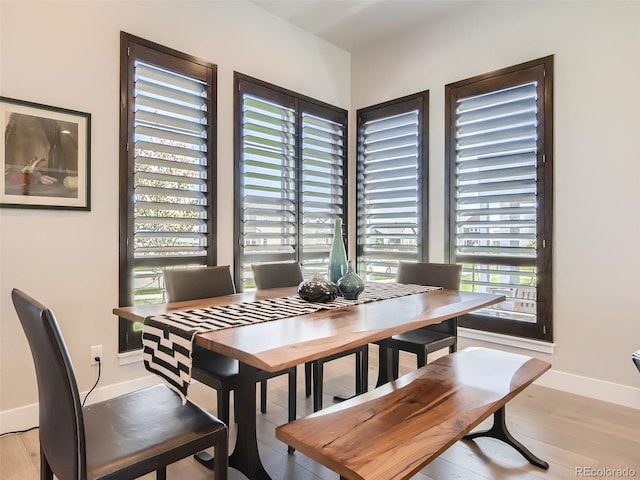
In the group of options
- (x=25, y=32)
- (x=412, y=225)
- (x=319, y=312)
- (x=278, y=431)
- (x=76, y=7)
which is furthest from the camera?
(x=412, y=225)

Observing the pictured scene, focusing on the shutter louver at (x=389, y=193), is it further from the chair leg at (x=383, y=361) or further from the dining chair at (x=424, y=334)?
the chair leg at (x=383, y=361)

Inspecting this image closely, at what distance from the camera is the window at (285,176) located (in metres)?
3.26

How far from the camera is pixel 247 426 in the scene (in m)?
1.65

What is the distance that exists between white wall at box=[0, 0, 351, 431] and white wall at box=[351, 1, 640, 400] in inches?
92.3

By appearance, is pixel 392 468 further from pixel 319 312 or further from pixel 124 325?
pixel 124 325

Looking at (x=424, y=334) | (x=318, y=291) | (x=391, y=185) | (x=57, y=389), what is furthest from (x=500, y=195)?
(x=57, y=389)

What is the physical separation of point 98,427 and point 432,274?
220 centimetres

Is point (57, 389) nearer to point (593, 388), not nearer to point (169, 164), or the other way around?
point (169, 164)

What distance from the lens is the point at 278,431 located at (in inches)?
50.6

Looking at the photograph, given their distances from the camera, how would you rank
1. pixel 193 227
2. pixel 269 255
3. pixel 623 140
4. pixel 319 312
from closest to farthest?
pixel 319 312 < pixel 623 140 < pixel 193 227 < pixel 269 255

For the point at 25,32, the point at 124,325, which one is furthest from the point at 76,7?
the point at 124,325

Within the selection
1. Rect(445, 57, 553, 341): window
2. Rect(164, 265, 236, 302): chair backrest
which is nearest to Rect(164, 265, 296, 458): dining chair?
Rect(164, 265, 236, 302): chair backrest

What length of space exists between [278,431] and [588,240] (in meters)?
2.53

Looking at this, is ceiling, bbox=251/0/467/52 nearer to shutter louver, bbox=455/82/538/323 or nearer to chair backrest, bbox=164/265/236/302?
shutter louver, bbox=455/82/538/323
